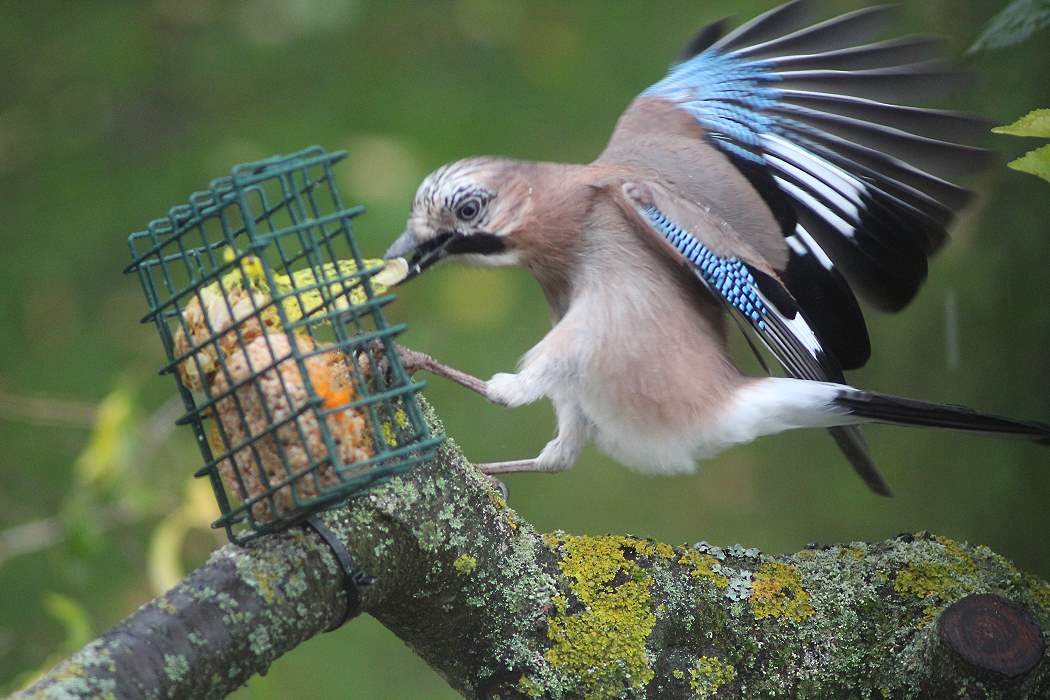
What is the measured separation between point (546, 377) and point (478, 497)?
2.02 ft

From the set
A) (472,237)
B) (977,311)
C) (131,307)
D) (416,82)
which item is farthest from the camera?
(416,82)

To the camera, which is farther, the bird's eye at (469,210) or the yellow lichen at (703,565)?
the bird's eye at (469,210)

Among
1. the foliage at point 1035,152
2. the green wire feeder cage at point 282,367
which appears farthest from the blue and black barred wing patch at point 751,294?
the foliage at point 1035,152

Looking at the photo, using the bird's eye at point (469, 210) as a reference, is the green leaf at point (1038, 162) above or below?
below

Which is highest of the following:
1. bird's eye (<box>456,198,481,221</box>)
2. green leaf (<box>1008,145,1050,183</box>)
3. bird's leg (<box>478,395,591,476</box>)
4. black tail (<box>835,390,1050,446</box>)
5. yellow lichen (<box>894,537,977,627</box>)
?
bird's eye (<box>456,198,481,221</box>)

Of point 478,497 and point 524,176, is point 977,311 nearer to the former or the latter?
point 524,176

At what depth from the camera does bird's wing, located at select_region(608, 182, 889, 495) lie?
3.01m

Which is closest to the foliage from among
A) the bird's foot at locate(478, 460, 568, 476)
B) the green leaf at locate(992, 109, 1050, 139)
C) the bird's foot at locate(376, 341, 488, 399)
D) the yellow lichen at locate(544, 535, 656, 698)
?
the green leaf at locate(992, 109, 1050, 139)

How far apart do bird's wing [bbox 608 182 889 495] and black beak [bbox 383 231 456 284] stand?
0.48m

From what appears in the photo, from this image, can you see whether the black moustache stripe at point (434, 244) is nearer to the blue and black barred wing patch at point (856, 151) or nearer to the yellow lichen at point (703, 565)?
the blue and black barred wing patch at point (856, 151)

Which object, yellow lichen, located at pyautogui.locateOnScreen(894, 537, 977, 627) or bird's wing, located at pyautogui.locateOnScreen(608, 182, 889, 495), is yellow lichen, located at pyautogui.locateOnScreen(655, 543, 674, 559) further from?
bird's wing, located at pyautogui.locateOnScreen(608, 182, 889, 495)

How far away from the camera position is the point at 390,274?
262 centimetres

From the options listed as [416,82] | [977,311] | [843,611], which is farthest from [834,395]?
[416,82]

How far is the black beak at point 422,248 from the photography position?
3.11 metres
